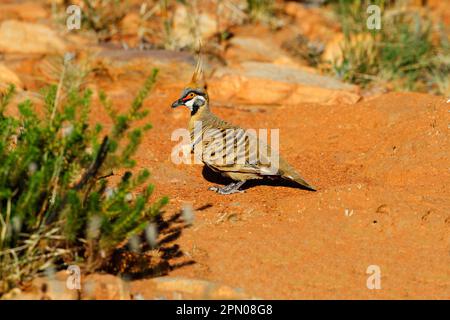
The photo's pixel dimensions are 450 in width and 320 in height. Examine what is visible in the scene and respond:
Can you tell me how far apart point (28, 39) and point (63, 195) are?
20.0 feet

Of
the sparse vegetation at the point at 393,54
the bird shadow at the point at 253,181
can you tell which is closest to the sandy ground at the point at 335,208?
the bird shadow at the point at 253,181

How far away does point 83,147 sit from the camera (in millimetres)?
4949

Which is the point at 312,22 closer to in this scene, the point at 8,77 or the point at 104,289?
the point at 8,77

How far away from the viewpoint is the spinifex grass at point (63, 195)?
4719 millimetres

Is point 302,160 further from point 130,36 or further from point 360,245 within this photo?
point 130,36

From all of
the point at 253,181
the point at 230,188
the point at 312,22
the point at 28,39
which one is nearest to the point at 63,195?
the point at 230,188

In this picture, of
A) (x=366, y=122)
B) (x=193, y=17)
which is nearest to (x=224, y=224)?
(x=366, y=122)

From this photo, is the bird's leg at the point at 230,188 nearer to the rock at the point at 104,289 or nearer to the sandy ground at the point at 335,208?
the sandy ground at the point at 335,208

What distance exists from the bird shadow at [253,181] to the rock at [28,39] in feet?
12.9

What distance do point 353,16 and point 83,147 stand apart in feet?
24.7

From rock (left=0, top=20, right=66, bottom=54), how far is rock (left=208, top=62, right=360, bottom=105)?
A: 2416 mm

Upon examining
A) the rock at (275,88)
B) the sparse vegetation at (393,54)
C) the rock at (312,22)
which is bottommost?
the rock at (275,88)

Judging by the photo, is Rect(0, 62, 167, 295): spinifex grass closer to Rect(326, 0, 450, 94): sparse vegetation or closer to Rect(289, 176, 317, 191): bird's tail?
Rect(289, 176, 317, 191): bird's tail

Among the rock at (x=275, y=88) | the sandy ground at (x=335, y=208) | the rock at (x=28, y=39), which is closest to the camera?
the sandy ground at (x=335, y=208)
